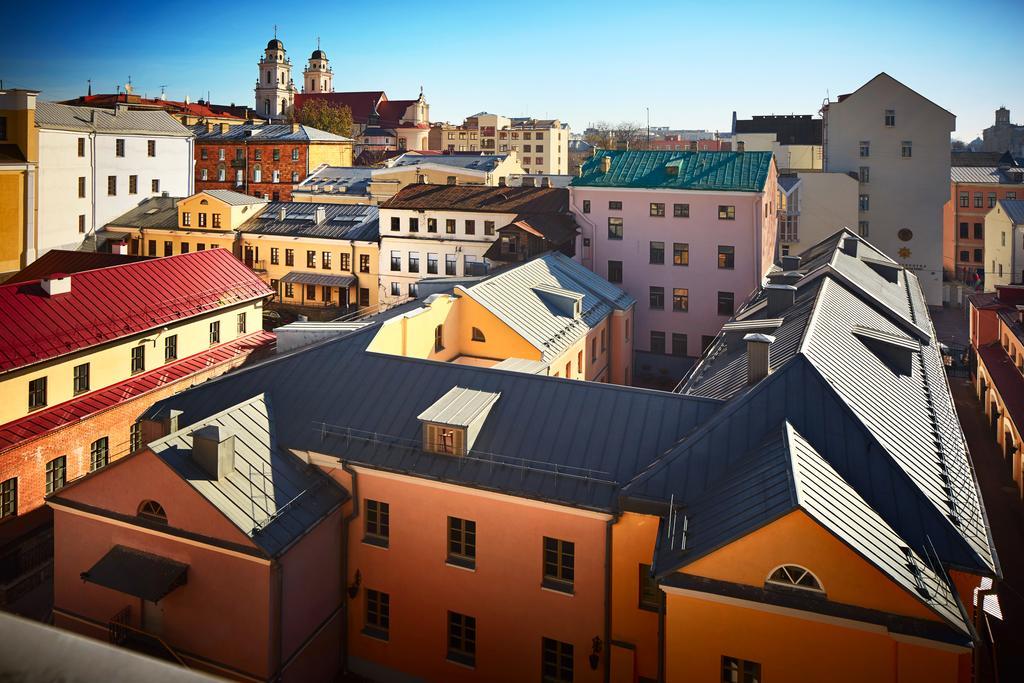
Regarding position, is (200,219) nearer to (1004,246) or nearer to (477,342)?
(477,342)

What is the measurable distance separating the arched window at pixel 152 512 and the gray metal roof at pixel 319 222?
29.4 metres

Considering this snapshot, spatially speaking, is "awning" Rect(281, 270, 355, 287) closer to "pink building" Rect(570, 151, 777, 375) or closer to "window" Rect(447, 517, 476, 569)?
"pink building" Rect(570, 151, 777, 375)

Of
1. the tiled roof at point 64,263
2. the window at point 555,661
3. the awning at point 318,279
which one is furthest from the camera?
the awning at point 318,279

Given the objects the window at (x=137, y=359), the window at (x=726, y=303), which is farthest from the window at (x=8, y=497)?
the window at (x=726, y=303)

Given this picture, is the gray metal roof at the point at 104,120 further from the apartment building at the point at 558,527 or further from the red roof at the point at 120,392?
the apartment building at the point at 558,527

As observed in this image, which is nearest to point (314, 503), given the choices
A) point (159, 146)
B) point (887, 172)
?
point (159, 146)

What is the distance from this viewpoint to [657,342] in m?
35.8

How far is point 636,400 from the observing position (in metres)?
16.4

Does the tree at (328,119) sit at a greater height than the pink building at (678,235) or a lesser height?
greater

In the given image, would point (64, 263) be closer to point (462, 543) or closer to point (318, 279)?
point (318, 279)

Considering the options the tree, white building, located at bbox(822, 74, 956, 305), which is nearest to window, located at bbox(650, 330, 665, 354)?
white building, located at bbox(822, 74, 956, 305)

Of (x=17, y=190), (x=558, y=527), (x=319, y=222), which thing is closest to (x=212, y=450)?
(x=558, y=527)

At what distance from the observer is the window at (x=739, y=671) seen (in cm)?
1154

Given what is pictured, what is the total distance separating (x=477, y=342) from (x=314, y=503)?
10658 mm
